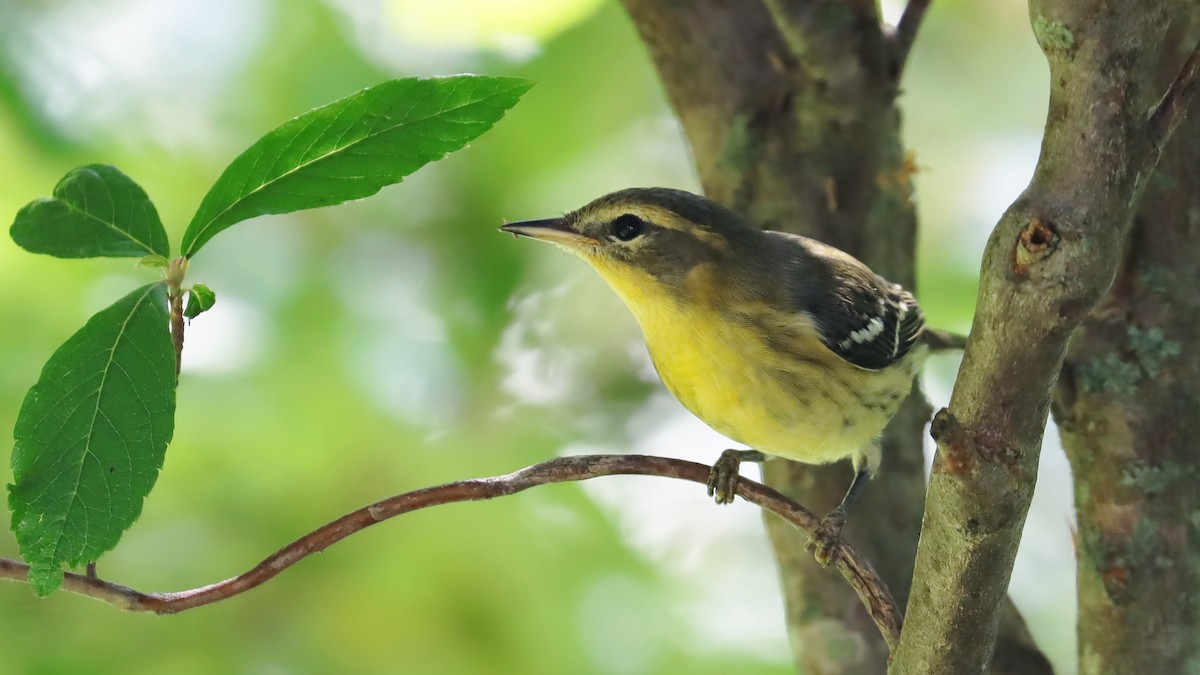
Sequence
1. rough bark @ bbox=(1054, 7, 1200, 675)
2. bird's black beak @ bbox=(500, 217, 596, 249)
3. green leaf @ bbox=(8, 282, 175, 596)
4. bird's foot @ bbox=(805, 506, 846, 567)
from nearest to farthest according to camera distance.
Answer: green leaf @ bbox=(8, 282, 175, 596) < bird's foot @ bbox=(805, 506, 846, 567) < rough bark @ bbox=(1054, 7, 1200, 675) < bird's black beak @ bbox=(500, 217, 596, 249)

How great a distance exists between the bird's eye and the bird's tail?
32.5 inches

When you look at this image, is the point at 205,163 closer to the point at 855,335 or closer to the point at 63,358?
the point at 855,335

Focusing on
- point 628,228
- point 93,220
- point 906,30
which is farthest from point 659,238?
point 93,220

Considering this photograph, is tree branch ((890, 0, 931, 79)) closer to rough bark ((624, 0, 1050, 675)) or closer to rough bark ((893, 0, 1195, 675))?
rough bark ((624, 0, 1050, 675))

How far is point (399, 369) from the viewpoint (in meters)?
3.52

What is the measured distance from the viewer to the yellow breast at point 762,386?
247 centimetres

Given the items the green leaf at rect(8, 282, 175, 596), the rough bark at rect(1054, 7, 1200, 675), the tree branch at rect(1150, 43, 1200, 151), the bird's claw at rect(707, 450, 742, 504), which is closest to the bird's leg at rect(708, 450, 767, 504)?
the bird's claw at rect(707, 450, 742, 504)

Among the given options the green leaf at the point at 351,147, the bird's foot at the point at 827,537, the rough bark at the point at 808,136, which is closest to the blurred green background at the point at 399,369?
the rough bark at the point at 808,136

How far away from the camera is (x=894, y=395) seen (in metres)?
2.70

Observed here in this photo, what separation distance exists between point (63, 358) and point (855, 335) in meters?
1.85

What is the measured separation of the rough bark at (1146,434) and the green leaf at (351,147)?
1.50m

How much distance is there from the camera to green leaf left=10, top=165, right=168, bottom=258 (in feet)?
4.27

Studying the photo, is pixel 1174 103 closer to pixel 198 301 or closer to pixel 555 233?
pixel 198 301

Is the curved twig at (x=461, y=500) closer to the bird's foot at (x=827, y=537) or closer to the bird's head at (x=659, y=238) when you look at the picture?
Answer: the bird's foot at (x=827, y=537)
